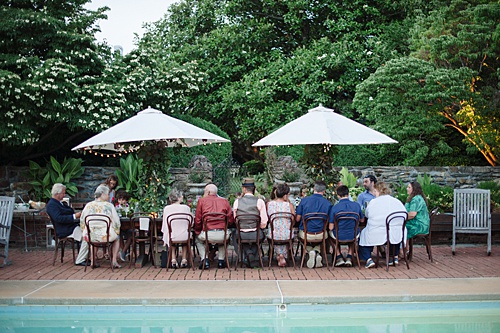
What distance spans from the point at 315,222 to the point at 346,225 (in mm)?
467

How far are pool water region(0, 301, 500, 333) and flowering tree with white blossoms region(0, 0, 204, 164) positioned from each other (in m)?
6.74

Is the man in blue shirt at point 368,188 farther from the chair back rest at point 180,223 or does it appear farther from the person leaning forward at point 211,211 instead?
the chair back rest at point 180,223

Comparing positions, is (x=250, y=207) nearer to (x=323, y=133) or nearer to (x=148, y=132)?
(x=323, y=133)

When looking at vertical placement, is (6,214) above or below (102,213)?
below

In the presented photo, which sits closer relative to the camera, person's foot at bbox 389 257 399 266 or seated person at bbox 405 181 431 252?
person's foot at bbox 389 257 399 266

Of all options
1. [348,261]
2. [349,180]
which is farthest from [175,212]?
[349,180]

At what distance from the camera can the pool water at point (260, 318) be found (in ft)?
19.7

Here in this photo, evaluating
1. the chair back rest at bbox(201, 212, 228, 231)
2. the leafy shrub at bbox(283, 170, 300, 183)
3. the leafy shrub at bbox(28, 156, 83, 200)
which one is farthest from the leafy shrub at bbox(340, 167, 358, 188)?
the leafy shrub at bbox(28, 156, 83, 200)

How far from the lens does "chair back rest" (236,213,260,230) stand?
823 cm

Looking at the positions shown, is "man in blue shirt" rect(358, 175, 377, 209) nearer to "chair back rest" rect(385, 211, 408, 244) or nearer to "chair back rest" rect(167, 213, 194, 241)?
"chair back rest" rect(385, 211, 408, 244)

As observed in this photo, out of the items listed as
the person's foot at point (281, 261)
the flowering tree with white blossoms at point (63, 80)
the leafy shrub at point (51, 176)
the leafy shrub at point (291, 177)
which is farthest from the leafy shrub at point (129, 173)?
the person's foot at point (281, 261)

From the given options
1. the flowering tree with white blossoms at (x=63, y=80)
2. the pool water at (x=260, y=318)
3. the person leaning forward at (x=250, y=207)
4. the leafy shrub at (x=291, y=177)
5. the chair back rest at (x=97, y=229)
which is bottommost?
the pool water at (x=260, y=318)

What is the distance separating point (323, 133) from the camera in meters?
8.65

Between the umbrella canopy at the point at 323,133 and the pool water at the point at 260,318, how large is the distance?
2.91m
